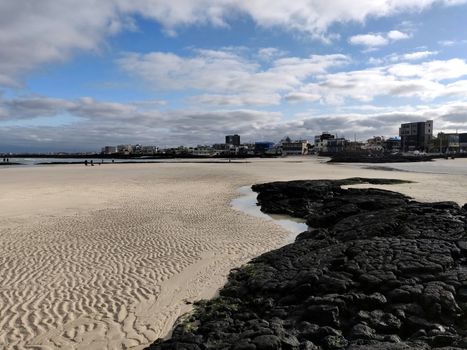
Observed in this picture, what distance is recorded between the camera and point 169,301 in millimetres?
8469

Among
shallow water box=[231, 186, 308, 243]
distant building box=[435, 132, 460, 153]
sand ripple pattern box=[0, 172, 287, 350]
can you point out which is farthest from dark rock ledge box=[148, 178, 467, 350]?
distant building box=[435, 132, 460, 153]

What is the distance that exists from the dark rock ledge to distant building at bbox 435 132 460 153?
585ft

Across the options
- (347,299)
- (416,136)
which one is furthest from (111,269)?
(416,136)

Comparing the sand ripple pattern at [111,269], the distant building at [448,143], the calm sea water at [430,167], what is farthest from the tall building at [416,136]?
the sand ripple pattern at [111,269]

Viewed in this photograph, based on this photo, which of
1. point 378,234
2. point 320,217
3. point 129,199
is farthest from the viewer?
point 129,199

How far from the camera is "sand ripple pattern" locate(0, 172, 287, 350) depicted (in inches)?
279

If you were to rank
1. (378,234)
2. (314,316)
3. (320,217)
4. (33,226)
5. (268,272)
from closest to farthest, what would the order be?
(314,316) → (268,272) → (378,234) → (33,226) → (320,217)

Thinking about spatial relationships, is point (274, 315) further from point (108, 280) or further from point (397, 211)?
point (397, 211)

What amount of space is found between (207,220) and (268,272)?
29.1ft

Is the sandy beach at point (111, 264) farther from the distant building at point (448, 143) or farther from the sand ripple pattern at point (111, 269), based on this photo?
the distant building at point (448, 143)

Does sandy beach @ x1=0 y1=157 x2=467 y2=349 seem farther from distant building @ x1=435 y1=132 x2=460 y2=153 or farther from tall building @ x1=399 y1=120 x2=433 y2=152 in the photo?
tall building @ x1=399 y1=120 x2=433 y2=152

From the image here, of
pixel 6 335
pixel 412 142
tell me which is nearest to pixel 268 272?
pixel 6 335

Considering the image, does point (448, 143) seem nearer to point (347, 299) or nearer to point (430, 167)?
point (430, 167)

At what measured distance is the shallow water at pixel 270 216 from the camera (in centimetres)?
1677
